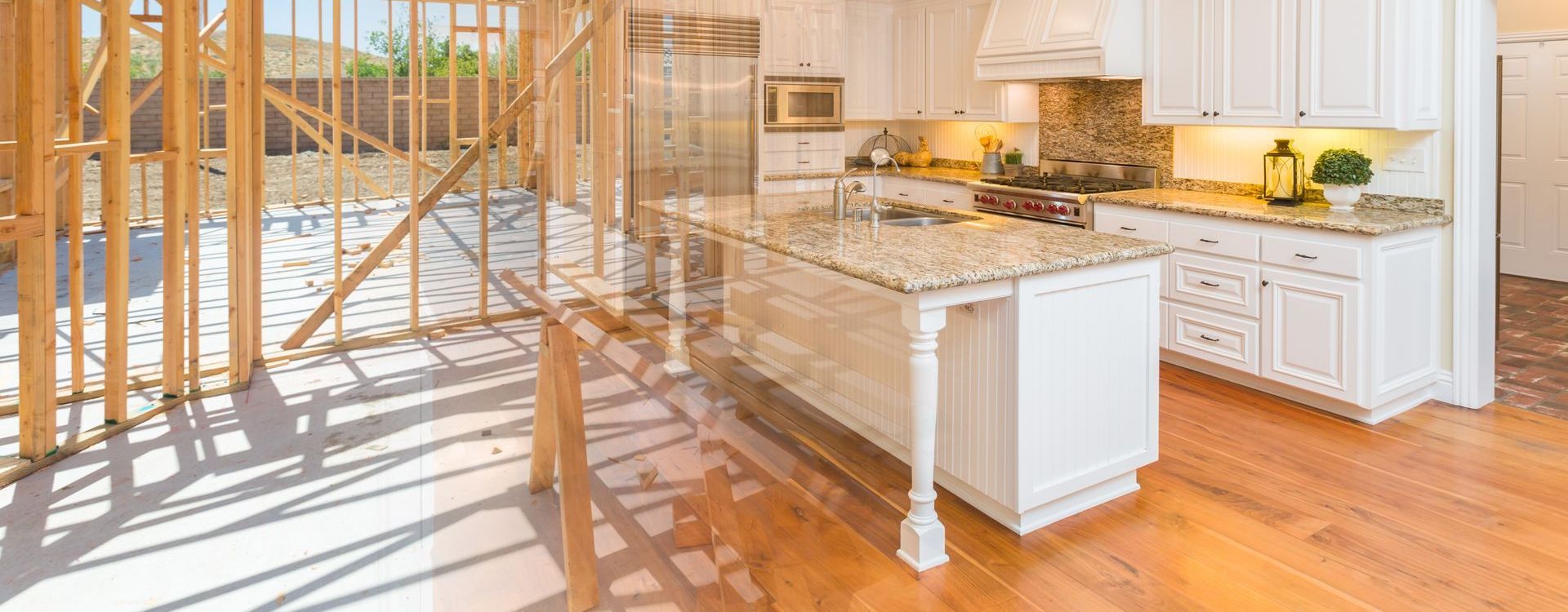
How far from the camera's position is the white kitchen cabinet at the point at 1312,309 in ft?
10.7

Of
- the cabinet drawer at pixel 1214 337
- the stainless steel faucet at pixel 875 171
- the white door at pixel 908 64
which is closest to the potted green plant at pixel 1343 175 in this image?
the cabinet drawer at pixel 1214 337

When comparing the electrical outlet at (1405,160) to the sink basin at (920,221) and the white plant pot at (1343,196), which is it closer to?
the white plant pot at (1343,196)

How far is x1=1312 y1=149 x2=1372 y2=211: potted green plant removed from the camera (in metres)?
3.43

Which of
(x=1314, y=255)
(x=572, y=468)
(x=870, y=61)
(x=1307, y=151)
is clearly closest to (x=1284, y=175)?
(x=1307, y=151)

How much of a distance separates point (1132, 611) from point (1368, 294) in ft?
6.26

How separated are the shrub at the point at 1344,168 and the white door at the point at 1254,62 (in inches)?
9.7

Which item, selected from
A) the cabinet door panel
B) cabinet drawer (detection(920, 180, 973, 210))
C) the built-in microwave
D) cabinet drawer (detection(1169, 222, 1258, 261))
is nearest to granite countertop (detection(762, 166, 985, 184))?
cabinet drawer (detection(920, 180, 973, 210))

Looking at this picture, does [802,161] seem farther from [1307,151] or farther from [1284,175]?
[1307,151]

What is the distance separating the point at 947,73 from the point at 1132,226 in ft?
6.47

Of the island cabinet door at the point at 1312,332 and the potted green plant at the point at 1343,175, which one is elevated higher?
the potted green plant at the point at 1343,175

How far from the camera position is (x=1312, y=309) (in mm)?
3365

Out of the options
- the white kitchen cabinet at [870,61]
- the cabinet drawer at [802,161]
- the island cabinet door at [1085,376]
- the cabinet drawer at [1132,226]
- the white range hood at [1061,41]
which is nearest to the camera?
the cabinet drawer at [802,161]

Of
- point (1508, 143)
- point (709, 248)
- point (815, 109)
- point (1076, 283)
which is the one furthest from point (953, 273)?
point (1508, 143)

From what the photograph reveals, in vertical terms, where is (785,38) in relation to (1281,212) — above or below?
above
